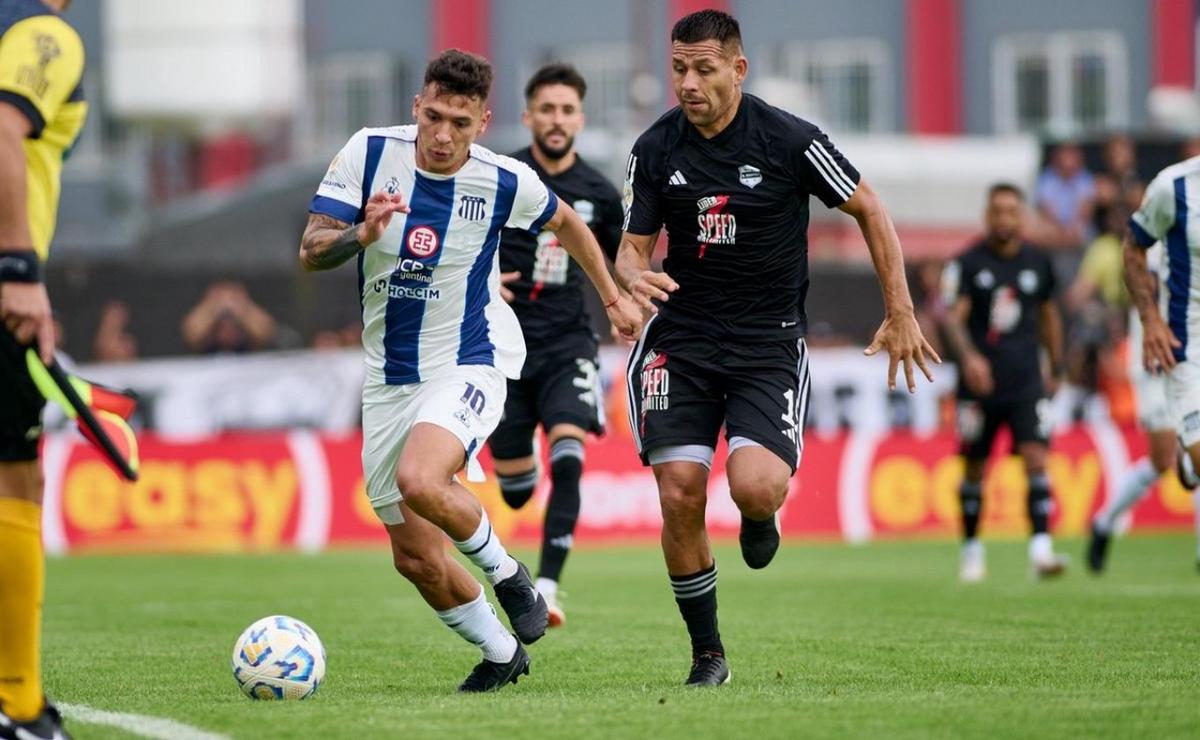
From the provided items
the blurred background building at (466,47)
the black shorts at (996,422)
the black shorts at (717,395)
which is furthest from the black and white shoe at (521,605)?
the blurred background building at (466,47)

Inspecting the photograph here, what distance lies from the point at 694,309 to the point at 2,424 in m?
3.00

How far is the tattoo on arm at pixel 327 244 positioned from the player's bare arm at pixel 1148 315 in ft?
14.0

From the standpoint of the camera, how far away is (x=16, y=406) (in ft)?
18.9

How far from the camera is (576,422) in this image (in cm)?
1055

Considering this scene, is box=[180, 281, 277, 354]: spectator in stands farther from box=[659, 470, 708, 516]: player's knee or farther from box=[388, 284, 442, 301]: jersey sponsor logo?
box=[659, 470, 708, 516]: player's knee

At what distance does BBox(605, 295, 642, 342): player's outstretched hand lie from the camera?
742cm

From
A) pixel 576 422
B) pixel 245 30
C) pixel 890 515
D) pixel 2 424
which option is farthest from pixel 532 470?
pixel 245 30

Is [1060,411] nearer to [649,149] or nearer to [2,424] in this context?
[649,149]

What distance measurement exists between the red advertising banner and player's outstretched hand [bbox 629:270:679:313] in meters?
10.9

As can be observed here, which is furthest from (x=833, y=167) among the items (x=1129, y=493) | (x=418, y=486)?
(x=1129, y=493)

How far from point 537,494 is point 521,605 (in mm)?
11579

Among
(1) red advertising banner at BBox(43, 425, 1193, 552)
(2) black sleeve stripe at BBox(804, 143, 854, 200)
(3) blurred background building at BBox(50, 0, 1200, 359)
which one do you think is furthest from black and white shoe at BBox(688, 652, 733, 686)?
(3) blurred background building at BBox(50, 0, 1200, 359)

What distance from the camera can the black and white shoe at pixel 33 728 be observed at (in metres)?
5.64

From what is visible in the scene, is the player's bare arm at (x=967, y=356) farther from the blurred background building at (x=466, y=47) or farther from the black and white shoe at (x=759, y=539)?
the blurred background building at (x=466, y=47)
